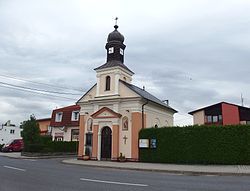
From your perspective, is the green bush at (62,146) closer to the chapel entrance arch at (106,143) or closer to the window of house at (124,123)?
the chapel entrance arch at (106,143)

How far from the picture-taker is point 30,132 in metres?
30.5

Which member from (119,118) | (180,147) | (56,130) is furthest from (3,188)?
(56,130)

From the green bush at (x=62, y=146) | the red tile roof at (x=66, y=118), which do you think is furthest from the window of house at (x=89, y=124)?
the red tile roof at (x=66, y=118)

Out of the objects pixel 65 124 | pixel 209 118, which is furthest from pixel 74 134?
pixel 209 118

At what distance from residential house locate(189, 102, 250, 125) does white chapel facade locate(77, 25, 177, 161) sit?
21884 millimetres

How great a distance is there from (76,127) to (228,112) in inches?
965

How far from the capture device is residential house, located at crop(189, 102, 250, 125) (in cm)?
4734

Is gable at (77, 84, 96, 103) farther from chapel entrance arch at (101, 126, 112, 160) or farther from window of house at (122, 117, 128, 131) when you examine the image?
window of house at (122, 117, 128, 131)

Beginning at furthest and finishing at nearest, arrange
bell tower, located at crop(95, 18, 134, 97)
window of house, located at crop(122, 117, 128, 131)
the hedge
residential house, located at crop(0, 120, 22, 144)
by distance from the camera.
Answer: residential house, located at crop(0, 120, 22, 144) → bell tower, located at crop(95, 18, 134, 97) → window of house, located at crop(122, 117, 128, 131) → the hedge

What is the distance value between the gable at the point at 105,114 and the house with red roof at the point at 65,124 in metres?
17.4

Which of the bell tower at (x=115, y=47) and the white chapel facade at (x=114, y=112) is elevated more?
the bell tower at (x=115, y=47)

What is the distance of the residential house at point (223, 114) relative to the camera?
155 ft

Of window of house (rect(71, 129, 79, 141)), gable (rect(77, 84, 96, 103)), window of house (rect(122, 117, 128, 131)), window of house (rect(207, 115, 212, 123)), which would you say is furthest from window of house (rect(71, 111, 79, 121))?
window of house (rect(207, 115, 212, 123))

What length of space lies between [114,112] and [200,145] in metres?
8.19
